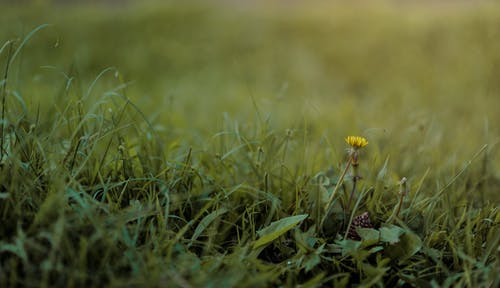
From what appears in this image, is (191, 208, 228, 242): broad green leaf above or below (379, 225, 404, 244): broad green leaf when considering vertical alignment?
below

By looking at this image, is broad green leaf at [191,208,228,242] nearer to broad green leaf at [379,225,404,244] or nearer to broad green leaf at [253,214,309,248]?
broad green leaf at [253,214,309,248]

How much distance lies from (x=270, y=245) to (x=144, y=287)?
446 millimetres

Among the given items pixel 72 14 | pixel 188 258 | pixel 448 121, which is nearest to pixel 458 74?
pixel 448 121

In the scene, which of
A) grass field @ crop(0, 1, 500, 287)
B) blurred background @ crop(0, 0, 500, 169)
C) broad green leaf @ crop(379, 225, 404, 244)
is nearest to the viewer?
grass field @ crop(0, 1, 500, 287)

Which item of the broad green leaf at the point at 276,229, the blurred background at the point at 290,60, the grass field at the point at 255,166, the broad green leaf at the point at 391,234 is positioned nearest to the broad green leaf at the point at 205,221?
the grass field at the point at 255,166

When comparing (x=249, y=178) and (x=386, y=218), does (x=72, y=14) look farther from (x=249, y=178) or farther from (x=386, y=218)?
(x=386, y=218)

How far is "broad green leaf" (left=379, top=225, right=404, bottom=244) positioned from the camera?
1316mm

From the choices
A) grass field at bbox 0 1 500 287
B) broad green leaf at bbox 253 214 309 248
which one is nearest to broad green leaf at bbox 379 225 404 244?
grass field at bbox 0 1 500 287

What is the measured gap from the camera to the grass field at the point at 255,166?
1187 mm

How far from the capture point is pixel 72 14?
525 centimetres

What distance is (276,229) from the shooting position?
1366 mm

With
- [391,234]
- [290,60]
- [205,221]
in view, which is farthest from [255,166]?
[290,60]

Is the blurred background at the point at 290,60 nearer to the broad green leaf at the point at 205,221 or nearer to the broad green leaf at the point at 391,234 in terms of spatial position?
the broad green leaf at the point at 391,234

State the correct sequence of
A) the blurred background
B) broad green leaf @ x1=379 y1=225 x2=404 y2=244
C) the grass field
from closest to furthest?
1. the grass field
2. broad green leaf @ x1=379 y1=225 x2=404 y2=244
3. the blurred background
